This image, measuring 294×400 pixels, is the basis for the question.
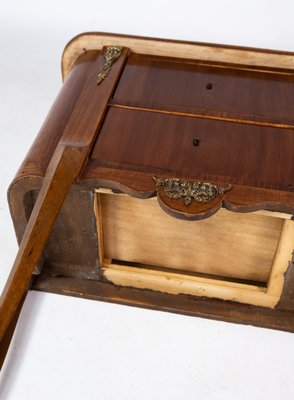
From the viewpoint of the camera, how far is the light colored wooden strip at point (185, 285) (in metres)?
1.71

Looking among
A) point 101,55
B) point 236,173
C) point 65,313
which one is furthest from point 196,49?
point 65,313

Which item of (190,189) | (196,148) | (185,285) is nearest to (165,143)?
(196,148)

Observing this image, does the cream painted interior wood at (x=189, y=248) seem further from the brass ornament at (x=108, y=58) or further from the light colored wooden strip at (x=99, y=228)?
the brass ornament at (x=108, y=58)

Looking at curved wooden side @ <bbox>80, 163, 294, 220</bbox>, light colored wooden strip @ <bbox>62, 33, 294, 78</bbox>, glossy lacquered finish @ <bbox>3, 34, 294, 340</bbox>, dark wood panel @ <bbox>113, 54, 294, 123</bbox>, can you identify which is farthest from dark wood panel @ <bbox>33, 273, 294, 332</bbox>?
light colored wooden strip @ <bbox>62, 33, 294, 78</bbox>

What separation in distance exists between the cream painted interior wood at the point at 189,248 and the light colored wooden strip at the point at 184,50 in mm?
546

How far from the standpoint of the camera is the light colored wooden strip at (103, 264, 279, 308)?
171 centimetres

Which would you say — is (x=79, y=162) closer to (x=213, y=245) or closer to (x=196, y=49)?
(x=213, y=245)

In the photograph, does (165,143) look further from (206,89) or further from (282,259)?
(282,259)

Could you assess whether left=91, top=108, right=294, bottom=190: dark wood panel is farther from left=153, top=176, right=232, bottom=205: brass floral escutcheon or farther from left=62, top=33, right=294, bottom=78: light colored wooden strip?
left=62, top=33, right=294, bottom=78: light colored wooden strip

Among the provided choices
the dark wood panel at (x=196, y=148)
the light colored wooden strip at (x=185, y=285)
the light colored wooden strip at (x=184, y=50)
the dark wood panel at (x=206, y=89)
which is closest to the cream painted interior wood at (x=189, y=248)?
the light colored wooden strip at (x=185, y=285)

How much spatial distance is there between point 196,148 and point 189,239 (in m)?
0.24

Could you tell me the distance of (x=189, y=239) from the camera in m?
1.70

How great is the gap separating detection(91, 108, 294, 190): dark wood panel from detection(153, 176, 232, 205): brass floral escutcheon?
1.7 inches

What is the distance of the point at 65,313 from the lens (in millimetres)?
1706
